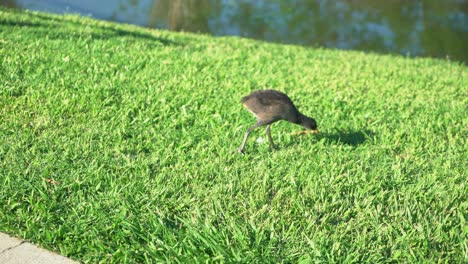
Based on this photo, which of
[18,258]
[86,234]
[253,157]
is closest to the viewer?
[18,258]

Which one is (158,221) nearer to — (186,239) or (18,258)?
(186,239)

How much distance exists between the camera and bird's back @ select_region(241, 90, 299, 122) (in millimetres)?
4359

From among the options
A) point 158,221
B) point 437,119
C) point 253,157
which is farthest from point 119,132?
point 437,119

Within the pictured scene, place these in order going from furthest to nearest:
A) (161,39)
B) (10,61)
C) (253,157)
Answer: (161,39)
(10,61)
(253,157)

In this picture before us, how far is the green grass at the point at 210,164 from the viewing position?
3.13 meters

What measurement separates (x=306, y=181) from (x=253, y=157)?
1.90 ft

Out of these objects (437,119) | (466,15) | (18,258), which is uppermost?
Result: (466,15)

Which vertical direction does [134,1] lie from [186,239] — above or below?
above

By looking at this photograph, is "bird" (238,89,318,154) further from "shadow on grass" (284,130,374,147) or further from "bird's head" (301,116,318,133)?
"shadow on grass" (284,130,374,147)

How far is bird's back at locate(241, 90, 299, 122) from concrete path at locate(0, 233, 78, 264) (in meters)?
2.05

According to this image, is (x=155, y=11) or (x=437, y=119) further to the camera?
(x=155, y=11)

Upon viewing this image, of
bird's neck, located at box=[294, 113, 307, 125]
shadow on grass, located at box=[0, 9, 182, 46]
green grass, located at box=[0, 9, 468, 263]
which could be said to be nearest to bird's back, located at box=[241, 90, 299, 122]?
bird's neck, located at box=[294, 113, 307, 125]

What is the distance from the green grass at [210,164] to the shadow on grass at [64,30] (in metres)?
0.31

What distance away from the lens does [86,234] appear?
122 inches
